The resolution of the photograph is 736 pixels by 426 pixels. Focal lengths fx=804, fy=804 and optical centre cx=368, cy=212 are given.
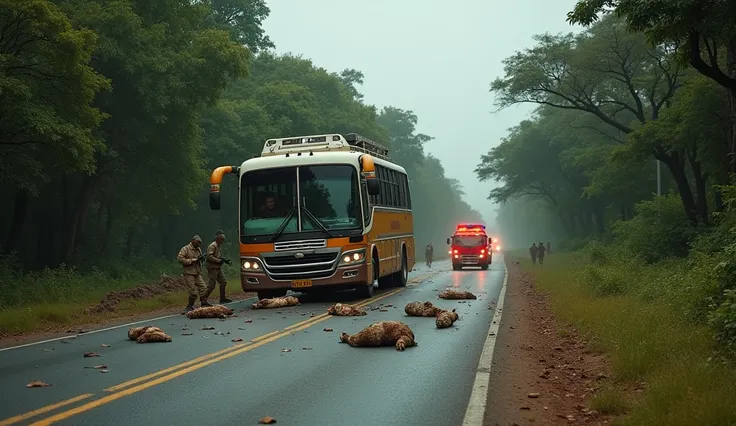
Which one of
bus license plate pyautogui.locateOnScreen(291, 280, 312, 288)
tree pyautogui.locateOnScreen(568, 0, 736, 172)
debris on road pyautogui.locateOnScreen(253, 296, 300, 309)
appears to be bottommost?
debris on road pyautogui.locateOnScreen(253, 296, 300, 309)

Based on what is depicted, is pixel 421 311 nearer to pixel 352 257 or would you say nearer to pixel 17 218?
pixel 352 257

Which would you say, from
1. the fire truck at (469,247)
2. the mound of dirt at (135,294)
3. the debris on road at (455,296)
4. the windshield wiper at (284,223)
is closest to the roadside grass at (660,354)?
the debris on road at (455,296)

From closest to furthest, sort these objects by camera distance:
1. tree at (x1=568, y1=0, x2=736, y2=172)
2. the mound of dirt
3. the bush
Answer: tree at (x1=568, y1=0, x2=736, y2=172) < the mound of dirt < the bush

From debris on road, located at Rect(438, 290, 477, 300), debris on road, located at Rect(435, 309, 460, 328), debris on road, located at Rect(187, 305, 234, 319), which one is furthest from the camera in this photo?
debris on road, located at Rect(438, 290, 477, 300)

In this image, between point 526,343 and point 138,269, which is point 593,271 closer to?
point 526,343

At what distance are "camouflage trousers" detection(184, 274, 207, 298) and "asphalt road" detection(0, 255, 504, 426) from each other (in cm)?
314

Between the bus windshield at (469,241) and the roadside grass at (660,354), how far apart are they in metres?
24.8

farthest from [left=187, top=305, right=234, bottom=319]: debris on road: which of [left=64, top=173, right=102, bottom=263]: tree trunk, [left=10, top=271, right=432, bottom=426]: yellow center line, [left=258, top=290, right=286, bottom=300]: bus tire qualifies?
[left=64, top=173, right=102, bottom=263]: tree trunk

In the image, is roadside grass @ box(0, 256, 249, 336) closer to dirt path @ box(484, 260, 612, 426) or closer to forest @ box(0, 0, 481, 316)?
forest @ box(0, 0, 481, 316)

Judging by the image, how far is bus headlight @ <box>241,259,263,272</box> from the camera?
19453 mm

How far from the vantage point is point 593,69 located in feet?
118

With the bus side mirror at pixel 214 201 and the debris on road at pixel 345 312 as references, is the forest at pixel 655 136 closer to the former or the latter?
the debris on road at pixel 345 312

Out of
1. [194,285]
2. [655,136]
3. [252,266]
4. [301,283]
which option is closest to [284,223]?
[252,266]

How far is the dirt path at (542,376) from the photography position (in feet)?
25.1
